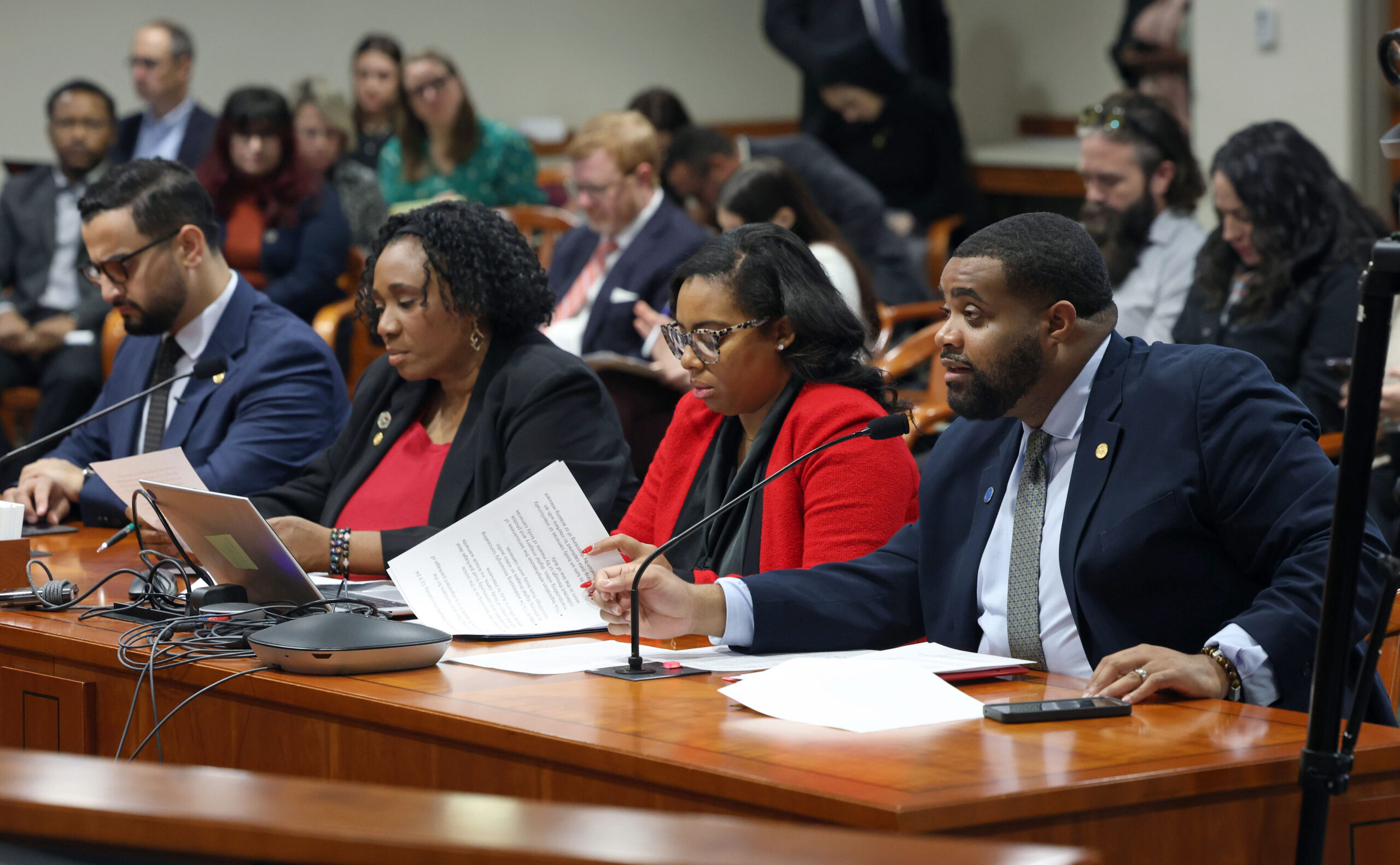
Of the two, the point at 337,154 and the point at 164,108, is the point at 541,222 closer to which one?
the point at 337,154

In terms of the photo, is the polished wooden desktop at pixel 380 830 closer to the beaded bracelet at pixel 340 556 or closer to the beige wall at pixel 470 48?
the beaded bracelet at pixel 340 556

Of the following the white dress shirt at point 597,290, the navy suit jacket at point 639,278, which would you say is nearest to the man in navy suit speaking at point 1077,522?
the navy suit jacket at point 639,278

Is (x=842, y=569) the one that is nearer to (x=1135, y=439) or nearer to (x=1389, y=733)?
(x=1135, y=439)

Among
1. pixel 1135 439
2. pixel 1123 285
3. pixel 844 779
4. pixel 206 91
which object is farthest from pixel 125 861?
pixel 206 91

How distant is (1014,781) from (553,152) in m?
7.01

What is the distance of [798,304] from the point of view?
2357 millimetres

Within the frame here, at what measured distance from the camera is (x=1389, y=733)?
5.22 ft

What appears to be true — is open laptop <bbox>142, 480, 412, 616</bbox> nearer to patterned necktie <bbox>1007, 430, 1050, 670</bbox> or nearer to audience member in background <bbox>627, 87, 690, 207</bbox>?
patterned necktie <bbox>1007, 430, 1050, 670</bbox>

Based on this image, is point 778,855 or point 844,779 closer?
point 778,855

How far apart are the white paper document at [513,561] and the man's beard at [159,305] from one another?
137 cm

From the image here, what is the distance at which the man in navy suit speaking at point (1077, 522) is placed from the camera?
1.82m

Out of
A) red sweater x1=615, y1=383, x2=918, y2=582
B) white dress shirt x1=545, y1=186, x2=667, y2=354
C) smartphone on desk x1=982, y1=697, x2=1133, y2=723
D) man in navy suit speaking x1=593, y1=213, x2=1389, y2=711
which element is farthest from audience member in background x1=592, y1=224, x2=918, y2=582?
white dress shirt x1=545, y1=186, x2=667, y2=354

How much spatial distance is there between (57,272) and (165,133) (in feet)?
2.57

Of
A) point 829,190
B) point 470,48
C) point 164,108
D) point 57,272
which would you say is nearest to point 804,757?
point 829,190
